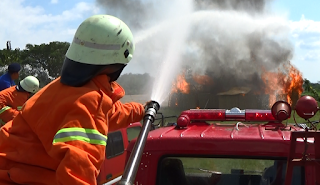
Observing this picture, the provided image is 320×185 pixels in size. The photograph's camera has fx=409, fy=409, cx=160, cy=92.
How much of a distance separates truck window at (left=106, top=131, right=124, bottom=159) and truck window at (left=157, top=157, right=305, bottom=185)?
3.20 meters

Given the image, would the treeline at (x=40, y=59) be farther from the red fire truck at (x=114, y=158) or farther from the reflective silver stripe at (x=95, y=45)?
the reflective silver stripe at (x=95, y=45)

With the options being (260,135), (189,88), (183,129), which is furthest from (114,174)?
(189,88)

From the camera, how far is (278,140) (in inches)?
98.7

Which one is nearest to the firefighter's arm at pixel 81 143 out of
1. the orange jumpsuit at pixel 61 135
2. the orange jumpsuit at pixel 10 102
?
the orange jumpsuit at pixel 61 135

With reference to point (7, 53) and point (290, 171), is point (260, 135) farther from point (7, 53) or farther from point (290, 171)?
point (7, 53)

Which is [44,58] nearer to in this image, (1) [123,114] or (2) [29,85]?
(2) [29,85]

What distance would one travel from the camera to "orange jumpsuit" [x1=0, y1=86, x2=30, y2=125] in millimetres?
7598

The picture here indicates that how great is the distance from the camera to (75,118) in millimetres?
1886

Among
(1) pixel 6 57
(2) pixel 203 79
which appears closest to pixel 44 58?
(1) pixel 6 57

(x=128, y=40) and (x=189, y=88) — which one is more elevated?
(x=128, y=40)

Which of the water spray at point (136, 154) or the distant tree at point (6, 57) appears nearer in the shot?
the water spray at point (136, 154)

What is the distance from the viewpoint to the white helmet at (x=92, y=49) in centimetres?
214

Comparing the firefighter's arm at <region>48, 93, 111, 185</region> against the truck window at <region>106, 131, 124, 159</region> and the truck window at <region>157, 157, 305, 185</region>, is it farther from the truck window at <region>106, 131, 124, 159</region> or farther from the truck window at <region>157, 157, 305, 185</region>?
the truck window at <region>106, 131, 124, 159</region>

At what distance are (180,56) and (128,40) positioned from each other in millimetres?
31532
